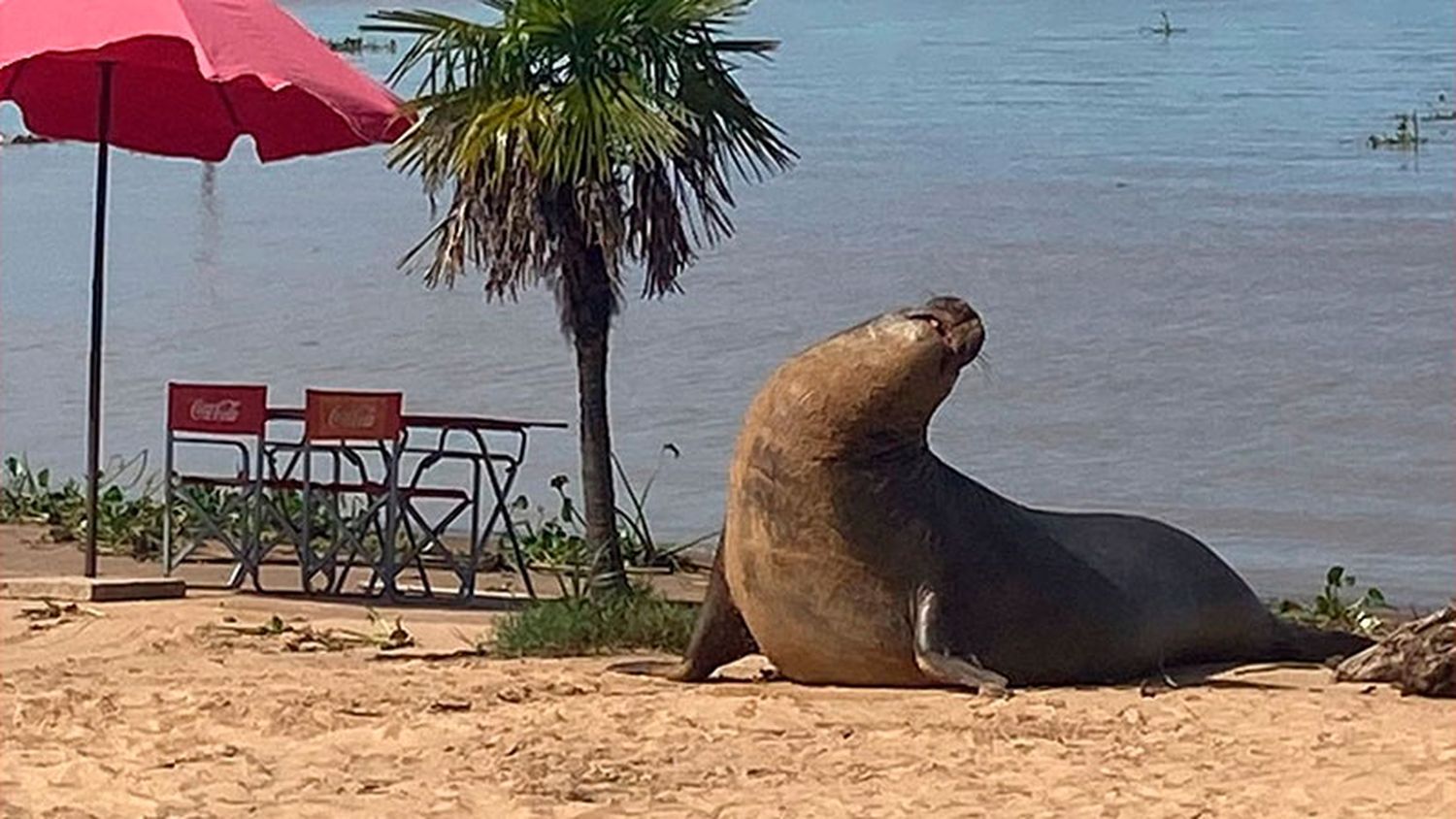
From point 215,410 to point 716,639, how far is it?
3.39m

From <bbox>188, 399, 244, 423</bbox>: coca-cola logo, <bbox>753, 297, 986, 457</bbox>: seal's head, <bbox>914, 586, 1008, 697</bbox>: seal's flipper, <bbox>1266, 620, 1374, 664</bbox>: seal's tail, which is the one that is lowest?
<bbox>1266, 620, 1374, 664</bbox>: seal's tail

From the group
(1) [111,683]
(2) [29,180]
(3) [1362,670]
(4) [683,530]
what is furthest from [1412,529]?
(2) [29,180]

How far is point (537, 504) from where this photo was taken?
1634 cm

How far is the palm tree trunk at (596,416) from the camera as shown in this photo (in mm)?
11930

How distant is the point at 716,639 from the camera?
10023 mm

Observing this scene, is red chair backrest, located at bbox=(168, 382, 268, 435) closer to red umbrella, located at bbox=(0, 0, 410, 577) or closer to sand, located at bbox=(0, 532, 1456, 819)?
red umbrella, located at bbox=(0, 0, 410, 577)

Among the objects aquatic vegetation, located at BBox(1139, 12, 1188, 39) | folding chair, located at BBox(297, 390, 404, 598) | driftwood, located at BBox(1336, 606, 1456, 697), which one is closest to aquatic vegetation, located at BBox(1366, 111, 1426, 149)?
aquatic vegetation, located at BBox(1139, 12, 1188, 39)

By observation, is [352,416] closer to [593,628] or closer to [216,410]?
[216,410]

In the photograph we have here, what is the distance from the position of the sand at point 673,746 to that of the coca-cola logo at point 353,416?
2042 millimetres

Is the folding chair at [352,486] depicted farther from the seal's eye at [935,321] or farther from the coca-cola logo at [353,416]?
the seal's eye at [935,321]

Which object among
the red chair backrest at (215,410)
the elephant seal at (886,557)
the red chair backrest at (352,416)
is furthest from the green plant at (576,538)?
the elephant seal at (886,557)

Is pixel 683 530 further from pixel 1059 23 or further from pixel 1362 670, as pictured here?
pixel 1059 23

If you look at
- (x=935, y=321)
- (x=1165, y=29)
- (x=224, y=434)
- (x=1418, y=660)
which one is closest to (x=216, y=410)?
(x=224, y=434)

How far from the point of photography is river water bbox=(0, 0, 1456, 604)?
17.6 meters
